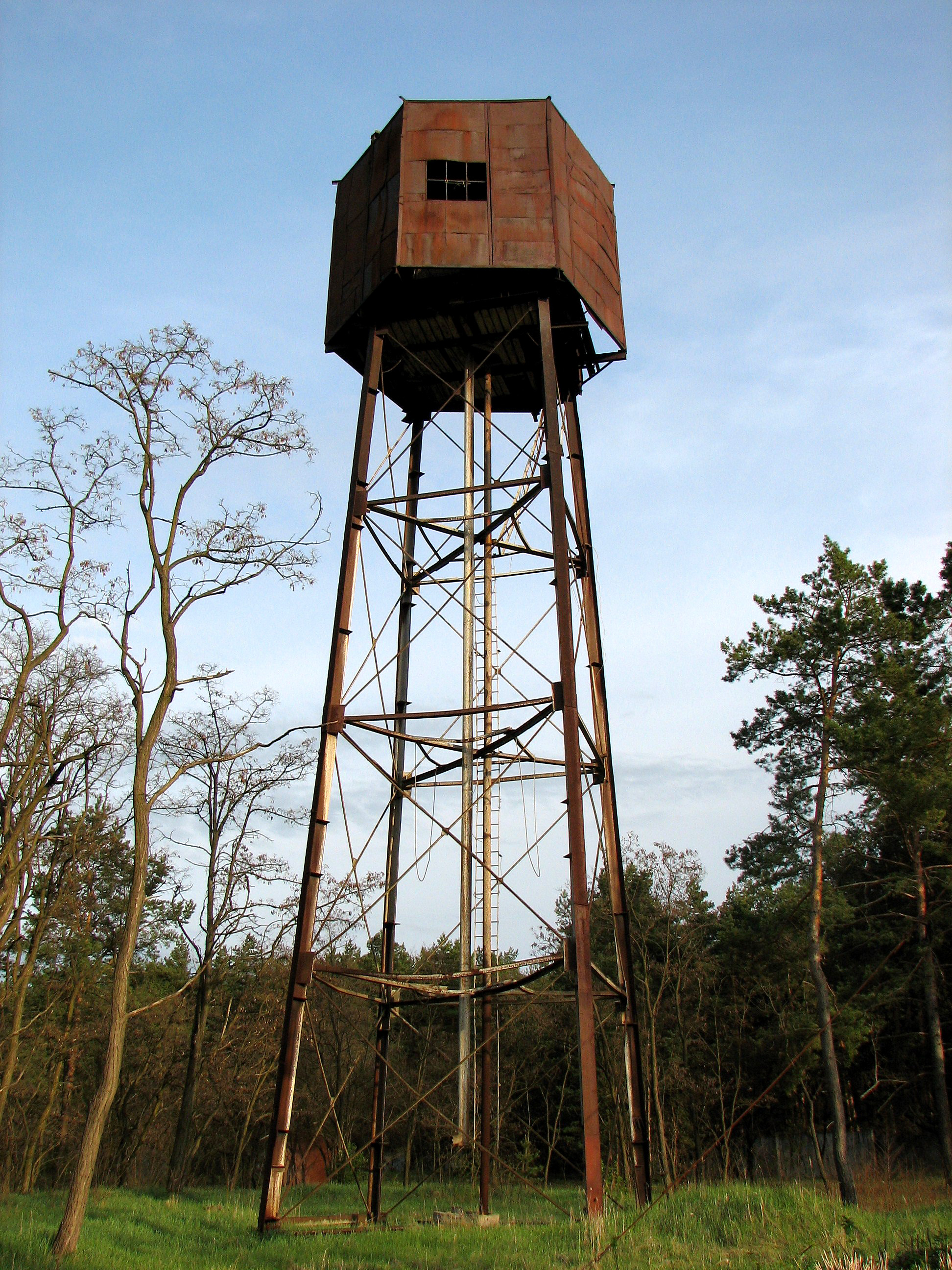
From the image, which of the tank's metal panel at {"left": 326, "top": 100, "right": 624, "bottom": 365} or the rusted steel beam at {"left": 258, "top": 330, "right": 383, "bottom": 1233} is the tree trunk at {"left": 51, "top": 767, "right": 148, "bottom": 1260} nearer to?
the rusted steel beam at {"left": 258, "top": 330, "right": 383, "bottom": 1233}

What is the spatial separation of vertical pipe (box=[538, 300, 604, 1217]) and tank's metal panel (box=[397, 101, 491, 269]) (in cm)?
115

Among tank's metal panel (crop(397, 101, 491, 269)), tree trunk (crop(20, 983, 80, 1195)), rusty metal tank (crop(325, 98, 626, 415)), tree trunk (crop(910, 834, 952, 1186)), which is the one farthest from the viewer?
tree trunk (crop(20, 983, 80, 1195))

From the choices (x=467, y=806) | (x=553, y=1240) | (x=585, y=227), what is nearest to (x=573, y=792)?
(x=467, y=806)

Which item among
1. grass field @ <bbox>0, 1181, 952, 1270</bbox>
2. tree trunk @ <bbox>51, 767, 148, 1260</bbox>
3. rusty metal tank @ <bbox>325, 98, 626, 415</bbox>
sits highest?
rusty metal tank @ <bbox>325, 98, 626, 415</bbox>

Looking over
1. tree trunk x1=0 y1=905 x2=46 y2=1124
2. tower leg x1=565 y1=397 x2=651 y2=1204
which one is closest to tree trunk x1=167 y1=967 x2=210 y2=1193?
tree trunk x1=0 y1=905 x2=46 y2=1124

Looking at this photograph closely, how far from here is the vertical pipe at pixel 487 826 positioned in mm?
10727

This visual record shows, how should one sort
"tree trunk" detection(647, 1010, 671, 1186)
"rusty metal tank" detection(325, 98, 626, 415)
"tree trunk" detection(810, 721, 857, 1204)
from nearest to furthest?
"rusty metal tank" detection(325, 98, 626, 415) → "tree trunk" detection(810, 721, 857, 1204) → "tree trunk" detection(647, 1010, 671, 1186)

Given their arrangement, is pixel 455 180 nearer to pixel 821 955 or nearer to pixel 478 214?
pixel 478 214

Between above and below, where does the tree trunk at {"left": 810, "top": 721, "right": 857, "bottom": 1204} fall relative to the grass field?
above

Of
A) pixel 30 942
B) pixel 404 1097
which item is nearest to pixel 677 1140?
pixel 404 1097

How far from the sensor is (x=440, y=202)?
12320 millimetres

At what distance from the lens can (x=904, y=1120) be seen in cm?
2714

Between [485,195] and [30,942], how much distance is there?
624 inches

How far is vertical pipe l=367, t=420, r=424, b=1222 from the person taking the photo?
1145 cm
